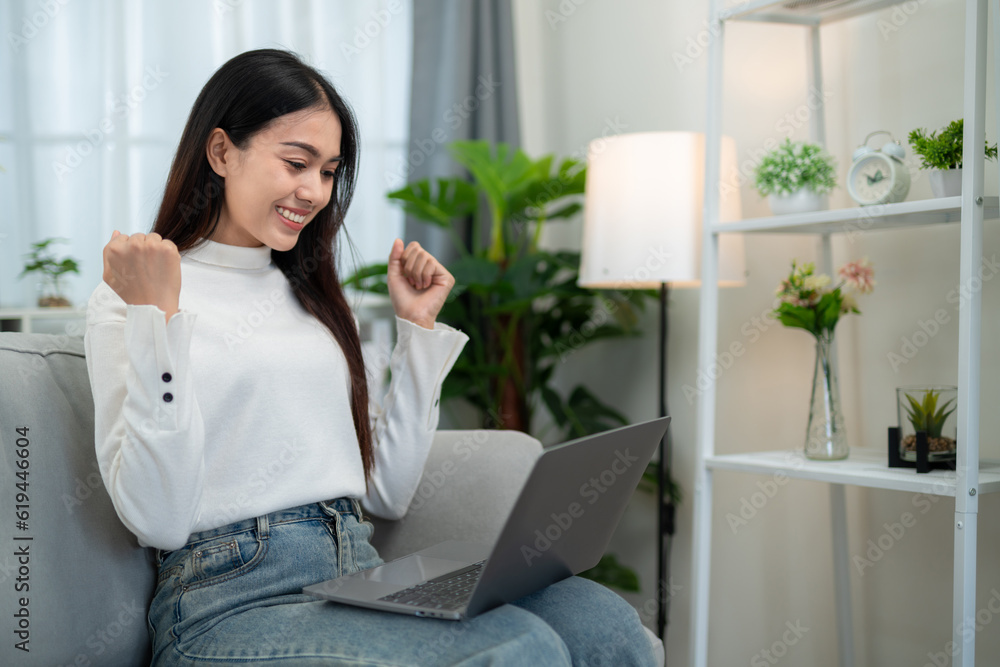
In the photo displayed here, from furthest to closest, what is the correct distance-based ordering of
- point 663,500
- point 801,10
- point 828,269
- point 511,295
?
point 511,295
point 663,500
point 828,269
point 801,10

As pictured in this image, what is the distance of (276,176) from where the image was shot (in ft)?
3.91

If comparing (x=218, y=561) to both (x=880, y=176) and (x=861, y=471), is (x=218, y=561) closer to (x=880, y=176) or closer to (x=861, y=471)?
(x=861, y=471)

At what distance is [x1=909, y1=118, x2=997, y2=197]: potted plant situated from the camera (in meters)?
1.34

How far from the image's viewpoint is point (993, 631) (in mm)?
1538

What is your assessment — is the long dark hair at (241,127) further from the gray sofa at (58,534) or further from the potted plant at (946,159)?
the potted plant at (946,159)

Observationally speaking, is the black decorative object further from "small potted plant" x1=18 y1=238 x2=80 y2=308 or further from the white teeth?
"small potted plant" x1=18 y1=238 x2=80 y2=308

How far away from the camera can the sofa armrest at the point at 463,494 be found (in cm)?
134

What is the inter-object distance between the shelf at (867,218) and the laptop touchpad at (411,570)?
857 millimetres

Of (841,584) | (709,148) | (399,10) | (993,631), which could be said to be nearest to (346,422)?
(709,148)

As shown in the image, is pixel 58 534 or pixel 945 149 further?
pixel 945 149

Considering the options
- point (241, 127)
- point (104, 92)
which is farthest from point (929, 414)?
point (104, 92)

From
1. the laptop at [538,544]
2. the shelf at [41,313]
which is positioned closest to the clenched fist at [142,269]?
the laptop at [538,544]

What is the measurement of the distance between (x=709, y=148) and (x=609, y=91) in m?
0.81

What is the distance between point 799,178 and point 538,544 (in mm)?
957
